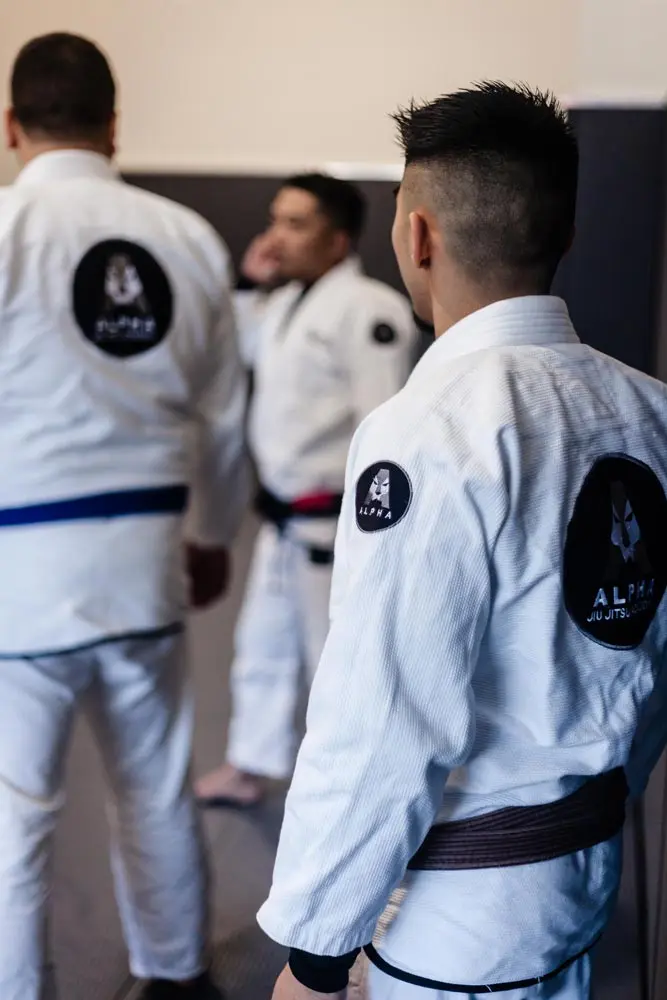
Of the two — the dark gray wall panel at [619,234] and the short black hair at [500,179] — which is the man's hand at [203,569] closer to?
the dark gray wall panel at [619,234]

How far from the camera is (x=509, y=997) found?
41.3 inches

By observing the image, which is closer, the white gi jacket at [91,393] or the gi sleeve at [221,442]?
the white gi jacket at [91,393]

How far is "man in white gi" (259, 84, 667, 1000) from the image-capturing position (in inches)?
35.8

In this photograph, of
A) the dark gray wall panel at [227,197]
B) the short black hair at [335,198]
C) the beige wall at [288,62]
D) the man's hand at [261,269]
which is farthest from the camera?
the dark gray wall panel at [227,197]

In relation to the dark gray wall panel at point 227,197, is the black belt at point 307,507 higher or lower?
lower

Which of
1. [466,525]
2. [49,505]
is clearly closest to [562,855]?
[466,525]

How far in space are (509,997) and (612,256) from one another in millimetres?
1888

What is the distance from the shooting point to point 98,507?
166 centimetres

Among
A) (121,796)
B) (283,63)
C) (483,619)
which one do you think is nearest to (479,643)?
(483,619)

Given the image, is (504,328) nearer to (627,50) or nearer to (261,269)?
(627,50)

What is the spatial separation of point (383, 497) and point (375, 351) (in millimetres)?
1747

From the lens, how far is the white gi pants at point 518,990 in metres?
1.04

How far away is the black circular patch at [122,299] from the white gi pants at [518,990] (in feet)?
3.30

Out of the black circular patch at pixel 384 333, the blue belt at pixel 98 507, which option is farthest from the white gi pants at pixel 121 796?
the black circular patch at pixel 384 333
